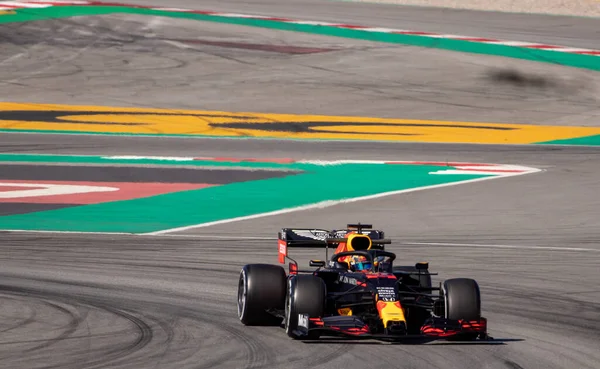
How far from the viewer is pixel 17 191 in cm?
2092

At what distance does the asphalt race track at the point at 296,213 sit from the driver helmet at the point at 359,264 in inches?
42.2

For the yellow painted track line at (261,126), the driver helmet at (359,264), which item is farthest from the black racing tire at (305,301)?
the yellow painted track line at (261,126)

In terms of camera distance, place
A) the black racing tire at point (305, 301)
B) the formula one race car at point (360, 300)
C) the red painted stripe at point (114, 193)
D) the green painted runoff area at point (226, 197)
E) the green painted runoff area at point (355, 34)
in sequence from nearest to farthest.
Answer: the formula one race car at point (360, 300)
the black racing tire at point (305, 301)
the green painted runoff area at point (226, 197)
the red painted stripe at point (114, 193)
the green painted runoff area at point (355, 34)

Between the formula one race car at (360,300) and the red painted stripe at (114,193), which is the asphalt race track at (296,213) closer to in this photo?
the formula one race car at (360,300)

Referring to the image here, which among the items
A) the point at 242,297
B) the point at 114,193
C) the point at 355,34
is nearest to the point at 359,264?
the point at 242,297

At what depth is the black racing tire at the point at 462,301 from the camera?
10.5 meters

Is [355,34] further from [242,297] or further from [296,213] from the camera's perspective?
[242,297]

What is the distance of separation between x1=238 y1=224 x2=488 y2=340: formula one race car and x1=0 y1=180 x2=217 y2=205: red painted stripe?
8884 mm

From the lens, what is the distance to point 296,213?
757 inches

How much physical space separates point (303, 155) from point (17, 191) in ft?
22.1

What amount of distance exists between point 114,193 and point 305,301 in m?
11.1

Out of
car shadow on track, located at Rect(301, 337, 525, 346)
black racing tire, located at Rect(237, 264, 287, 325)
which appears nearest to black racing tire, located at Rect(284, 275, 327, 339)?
car shadow on track, located at Rect(301, 337, 525, 346)

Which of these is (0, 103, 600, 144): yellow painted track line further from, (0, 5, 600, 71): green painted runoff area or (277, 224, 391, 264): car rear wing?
(277, 224, 391, 264): car rear wing

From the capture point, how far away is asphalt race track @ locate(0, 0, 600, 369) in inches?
401
